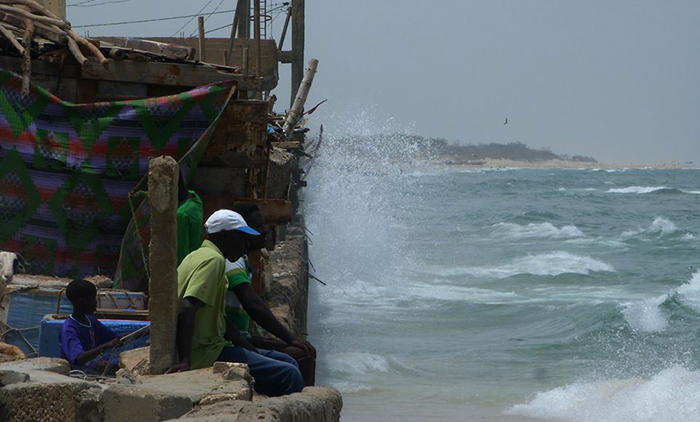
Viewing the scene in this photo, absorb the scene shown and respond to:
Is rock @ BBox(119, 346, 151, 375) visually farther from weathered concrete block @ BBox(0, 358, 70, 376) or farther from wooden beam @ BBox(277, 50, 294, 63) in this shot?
wooden beam @ BBox(277, 50, 294, 63)

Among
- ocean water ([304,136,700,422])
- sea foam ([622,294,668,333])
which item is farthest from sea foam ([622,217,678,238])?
sea foam ([622,294,668,333])

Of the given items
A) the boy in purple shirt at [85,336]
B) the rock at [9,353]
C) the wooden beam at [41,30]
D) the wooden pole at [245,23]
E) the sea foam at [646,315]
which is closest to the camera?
the rock at [9,353]

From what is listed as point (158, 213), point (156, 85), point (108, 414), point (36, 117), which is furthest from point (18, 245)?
point (108, 414)

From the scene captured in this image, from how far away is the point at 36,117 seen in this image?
809 cm

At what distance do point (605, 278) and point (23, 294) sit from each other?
2052 centimetres

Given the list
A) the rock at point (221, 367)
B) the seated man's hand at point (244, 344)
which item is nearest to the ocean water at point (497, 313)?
the seated man's hand at point (244, 344)

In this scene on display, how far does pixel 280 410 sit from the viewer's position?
4504 millimetres

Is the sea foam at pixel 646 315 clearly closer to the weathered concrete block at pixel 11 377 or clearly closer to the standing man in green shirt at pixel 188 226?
the standing man in green shirt at pixel 188 226

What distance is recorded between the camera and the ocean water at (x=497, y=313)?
40.9 ft

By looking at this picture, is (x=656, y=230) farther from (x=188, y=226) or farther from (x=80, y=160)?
(x=188, y=226)

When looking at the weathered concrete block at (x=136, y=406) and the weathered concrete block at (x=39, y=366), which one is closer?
the weathered concrete block at (x=136, y=406)

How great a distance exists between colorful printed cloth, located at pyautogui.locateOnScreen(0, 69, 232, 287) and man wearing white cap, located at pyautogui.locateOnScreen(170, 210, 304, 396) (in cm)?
268

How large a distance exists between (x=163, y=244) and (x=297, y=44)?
16340 millimetres

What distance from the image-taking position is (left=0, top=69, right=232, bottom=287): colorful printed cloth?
8070 mm
